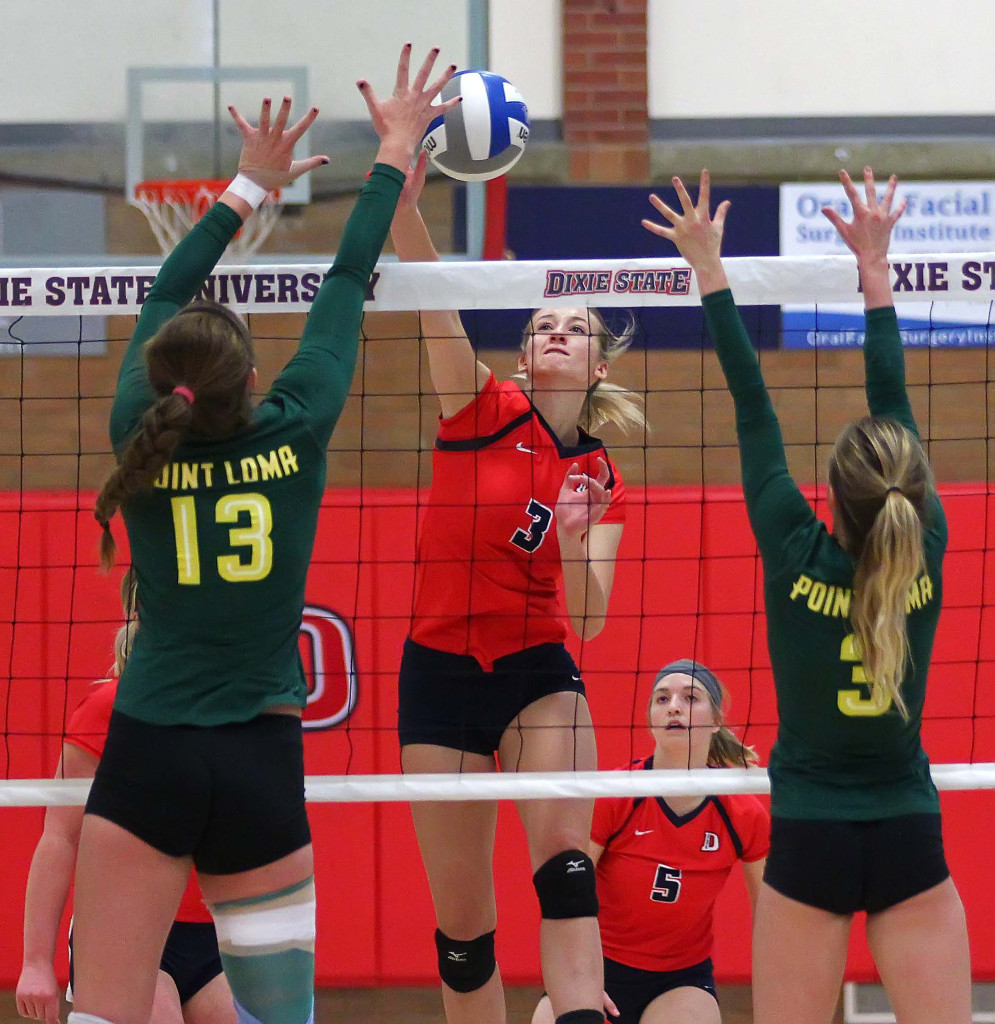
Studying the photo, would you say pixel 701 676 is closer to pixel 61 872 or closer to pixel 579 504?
pixel 579 504

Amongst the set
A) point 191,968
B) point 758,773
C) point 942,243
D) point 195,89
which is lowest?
point 191,968

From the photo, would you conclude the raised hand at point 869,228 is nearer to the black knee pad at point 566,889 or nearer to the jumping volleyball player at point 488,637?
the jumping volleyball player at point 488,637

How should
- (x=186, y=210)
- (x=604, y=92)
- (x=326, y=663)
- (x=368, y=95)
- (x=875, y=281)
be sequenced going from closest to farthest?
(x=368, y=95) < (x=875, y=281) < (x=326, y=663) < (x=186, y=210) < (x=604, y=92)

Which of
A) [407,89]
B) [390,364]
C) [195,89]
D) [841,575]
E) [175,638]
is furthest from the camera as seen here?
[390,364]

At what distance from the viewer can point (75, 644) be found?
4703 mm

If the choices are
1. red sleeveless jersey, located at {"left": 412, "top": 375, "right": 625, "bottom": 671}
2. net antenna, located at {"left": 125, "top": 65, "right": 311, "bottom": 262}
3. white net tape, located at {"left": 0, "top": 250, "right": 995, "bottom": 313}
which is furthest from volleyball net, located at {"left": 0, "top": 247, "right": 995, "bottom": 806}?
net antenna, located at {"left": 125, "top": 65, "right": 311, "bottom": 262}

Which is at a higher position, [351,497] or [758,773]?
[351,497]

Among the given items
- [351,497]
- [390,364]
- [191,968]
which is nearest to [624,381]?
[390,364]

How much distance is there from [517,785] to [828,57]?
15.3 ft

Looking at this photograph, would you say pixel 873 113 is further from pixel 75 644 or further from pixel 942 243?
pixel 75 644

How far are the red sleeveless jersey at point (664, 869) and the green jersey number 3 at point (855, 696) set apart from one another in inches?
54.0

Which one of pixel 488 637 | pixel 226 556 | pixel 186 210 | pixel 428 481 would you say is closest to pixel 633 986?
pixel 488 637

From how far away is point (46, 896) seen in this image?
3035 millimetres

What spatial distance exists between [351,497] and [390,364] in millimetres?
1742
